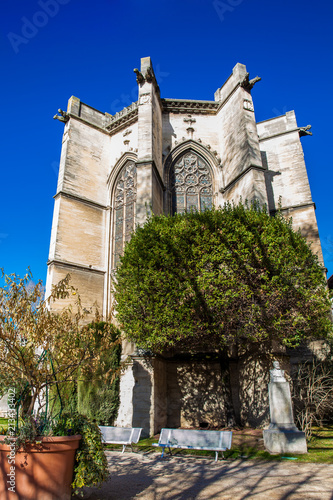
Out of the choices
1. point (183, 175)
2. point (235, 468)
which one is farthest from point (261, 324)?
point (183, 175)

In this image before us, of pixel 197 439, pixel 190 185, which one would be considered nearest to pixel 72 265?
pixel 190 185

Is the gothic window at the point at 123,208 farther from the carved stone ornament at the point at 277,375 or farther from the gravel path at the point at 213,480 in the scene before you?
the gravel path at the point at 213,480

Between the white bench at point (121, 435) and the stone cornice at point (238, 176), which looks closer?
the white bench at point (121, 435)

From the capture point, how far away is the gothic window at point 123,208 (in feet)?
52.4

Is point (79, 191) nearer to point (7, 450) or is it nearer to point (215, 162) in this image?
point (215, 162)

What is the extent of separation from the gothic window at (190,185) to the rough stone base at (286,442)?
33.8 ft

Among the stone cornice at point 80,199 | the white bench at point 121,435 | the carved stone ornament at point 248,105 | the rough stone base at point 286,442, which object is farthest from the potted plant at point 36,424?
the carved stone ornament at point 248,105

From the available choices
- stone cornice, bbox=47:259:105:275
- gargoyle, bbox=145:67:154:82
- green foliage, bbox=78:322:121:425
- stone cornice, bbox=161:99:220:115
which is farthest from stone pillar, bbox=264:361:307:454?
stone cornice, bbox=161:99:220:115

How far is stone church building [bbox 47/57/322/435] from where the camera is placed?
1399cm

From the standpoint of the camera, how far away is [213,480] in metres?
5.10

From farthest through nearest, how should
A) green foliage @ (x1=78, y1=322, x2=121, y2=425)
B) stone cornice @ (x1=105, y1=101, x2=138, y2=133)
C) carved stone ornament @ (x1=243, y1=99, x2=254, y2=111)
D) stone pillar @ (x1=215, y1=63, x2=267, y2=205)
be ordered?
stone cornice @ (x1=105, y1=101, x2=138, y2=133) < carved stone ornament @ (x1=243, y1=99, x2=254, y2=111) < stone pillar @ (x1=215, y1=63, x2=267, y2=205) < green foliage @ (x1=78, y1=322, x2=121, y2=425)

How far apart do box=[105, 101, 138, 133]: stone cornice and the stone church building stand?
0.17 feet

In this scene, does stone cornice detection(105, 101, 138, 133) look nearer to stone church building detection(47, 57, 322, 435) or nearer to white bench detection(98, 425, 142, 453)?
stone church building detection(47, 57, 322, 435)

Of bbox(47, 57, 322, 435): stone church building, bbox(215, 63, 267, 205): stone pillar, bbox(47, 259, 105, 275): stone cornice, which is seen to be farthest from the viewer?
bbox(47, 259, 105, 275): stone cornice
